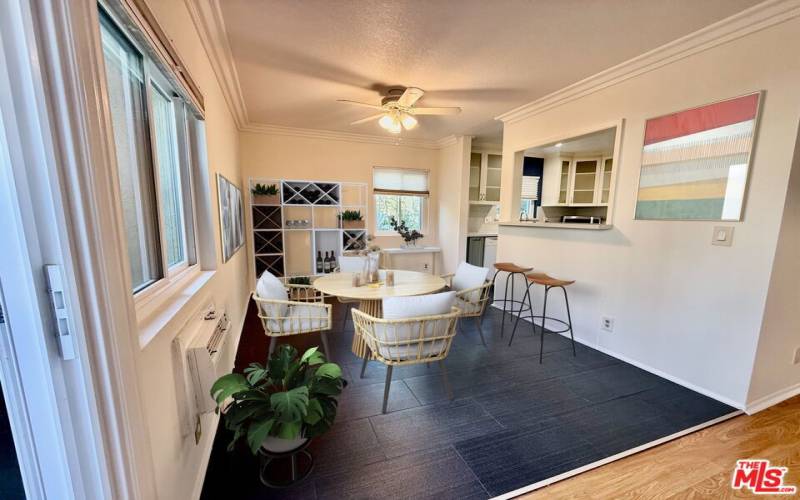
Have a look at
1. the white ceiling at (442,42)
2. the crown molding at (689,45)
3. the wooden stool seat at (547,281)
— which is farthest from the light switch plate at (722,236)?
the white ceiling at (442,42)

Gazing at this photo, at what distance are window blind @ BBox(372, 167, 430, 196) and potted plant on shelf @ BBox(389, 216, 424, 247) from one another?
0.50 metres

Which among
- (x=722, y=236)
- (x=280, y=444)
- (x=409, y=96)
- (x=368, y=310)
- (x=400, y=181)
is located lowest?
(x=280, y=444)

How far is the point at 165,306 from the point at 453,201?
435 centimetres

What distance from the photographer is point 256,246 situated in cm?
447

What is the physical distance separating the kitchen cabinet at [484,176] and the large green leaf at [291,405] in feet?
15.3

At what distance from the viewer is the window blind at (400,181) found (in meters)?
5.10

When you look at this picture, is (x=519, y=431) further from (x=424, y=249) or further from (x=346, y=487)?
(x=424, y=249)

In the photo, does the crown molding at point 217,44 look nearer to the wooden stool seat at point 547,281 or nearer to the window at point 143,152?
the window at point 143,152

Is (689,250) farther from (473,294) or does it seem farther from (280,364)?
(280,364)

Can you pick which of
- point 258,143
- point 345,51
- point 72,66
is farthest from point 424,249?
point 72,66

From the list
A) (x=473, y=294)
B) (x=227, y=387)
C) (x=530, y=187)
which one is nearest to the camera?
(x=227, y=387)

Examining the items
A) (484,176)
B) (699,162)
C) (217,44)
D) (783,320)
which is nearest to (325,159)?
(217,44)

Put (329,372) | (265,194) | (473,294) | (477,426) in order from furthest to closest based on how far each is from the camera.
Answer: (265,194), (473,294), (477,426), (329,372)

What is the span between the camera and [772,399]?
2125 mm
